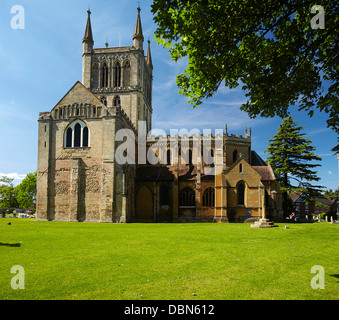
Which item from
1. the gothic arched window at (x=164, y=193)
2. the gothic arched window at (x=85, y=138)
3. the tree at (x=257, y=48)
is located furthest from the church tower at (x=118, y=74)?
the tree at (x=257, y=48)

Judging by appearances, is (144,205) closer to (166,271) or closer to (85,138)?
(85,138)

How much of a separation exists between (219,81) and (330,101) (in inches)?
117

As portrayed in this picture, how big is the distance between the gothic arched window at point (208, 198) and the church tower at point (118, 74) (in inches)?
632

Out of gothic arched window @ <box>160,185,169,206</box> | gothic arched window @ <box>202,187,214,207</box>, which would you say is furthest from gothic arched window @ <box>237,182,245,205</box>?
gothic arched window @ <box>160,185,169,206</box>

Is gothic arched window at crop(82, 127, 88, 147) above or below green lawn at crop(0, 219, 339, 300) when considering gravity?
above

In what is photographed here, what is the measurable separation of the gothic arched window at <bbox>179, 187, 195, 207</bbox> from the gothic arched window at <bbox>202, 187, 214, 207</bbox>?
4.83 ft

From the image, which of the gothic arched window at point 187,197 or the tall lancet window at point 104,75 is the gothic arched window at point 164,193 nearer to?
the gothic arched window at point 187,197

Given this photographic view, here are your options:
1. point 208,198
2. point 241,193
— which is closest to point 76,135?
point 208,198

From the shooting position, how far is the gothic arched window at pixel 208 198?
3428 cm

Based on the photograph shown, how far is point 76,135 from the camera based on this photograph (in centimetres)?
3197

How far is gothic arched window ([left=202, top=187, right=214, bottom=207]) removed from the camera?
34281 mm

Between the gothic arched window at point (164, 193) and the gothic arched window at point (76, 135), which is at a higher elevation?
the gothic arched window at point (76, 135)

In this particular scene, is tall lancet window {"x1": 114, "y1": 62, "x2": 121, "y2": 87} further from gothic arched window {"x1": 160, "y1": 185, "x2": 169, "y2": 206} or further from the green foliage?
the green foliage
